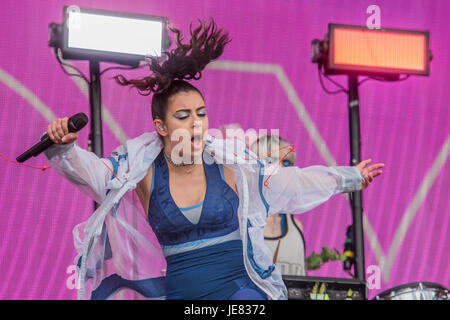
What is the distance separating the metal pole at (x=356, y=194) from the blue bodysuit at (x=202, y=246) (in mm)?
1313

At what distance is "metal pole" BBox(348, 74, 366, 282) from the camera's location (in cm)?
339

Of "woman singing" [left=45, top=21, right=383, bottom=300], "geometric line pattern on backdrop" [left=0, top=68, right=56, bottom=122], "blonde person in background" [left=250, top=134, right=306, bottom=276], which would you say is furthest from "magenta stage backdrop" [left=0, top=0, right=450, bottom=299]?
"woman singing" [left=45, top=21, right=383, bottom=300]

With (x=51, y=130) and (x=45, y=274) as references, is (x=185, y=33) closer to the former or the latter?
(x=45, y=274)

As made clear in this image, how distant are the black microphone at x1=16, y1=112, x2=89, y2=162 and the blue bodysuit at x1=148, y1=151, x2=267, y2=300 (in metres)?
0.43

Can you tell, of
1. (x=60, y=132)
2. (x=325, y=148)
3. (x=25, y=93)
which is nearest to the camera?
(x=60, y=132)

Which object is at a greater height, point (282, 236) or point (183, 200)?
point (183, 200)

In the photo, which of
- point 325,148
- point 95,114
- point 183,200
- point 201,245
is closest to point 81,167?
point 183,200

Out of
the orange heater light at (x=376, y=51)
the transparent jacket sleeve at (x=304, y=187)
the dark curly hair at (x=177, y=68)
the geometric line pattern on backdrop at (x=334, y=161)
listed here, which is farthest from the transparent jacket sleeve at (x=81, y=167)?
the geometric line pattern on backdrop at (x=334, y=161)

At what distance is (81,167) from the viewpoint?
6.97ft

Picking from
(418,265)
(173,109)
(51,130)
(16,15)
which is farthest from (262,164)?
(418,265)

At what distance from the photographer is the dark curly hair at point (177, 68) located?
230cm

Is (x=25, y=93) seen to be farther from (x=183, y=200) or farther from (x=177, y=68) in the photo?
(x=183, y=200)

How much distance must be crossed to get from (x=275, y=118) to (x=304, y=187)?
168cm

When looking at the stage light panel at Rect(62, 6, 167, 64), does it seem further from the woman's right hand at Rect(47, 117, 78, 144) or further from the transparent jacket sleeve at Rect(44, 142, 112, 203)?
the woman's right hand at Rect(47, 117, 78, 144)
